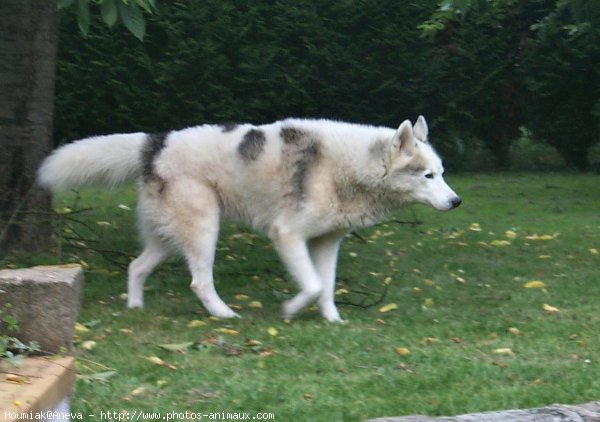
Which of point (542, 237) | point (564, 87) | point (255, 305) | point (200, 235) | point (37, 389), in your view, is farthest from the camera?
point (564, 87)

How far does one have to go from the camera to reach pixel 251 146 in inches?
295

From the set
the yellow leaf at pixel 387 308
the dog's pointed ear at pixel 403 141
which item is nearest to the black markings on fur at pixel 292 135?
the dog's pointed ear at pixel 403 141

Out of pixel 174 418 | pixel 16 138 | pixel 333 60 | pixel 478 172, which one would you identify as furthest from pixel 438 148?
pixel 174 418

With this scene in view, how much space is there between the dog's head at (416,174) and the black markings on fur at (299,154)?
1.80ft

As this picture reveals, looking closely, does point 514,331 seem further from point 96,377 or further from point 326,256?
point 96,377

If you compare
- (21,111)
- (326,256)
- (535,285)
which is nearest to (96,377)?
(326,256)

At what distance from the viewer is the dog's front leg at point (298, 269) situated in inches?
280

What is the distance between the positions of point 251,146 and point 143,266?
3.85 feet

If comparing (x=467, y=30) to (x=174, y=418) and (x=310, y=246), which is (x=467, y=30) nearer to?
(x=310, y=246)

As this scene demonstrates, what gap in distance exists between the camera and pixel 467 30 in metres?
17.2

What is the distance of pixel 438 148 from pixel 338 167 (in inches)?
415

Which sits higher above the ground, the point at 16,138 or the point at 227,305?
the point at 16,138

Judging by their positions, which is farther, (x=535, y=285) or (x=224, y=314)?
(x=535, y=285)

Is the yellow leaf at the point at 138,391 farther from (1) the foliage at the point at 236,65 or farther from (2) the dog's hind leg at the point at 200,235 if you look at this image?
(1) the foliage at the point at 236,65
